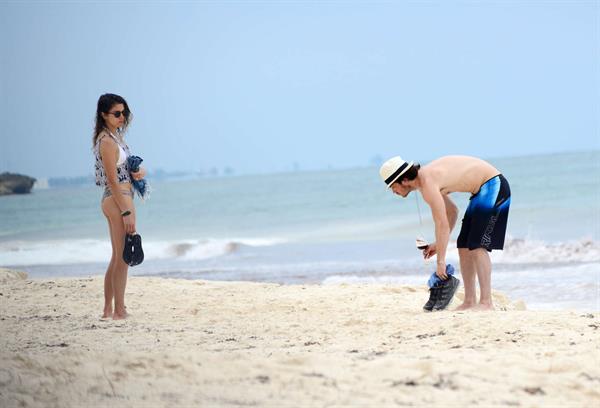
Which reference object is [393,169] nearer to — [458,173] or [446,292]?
[458,173]

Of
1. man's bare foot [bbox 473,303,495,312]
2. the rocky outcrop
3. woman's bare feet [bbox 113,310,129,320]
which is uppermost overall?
the rocky outcrop

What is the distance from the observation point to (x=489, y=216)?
500 cm

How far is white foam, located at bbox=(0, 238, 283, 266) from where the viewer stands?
1414 cm

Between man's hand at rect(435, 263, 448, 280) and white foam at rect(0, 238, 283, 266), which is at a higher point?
white foam at rect(0, 238, 283, 266)

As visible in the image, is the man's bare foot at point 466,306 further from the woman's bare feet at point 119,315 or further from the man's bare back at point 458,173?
the woman's bare feet at point 119,315

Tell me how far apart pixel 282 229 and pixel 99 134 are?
1366 cm

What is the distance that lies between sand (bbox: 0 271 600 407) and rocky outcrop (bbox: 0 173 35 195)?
18.4 m

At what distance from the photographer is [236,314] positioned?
18.7 feet

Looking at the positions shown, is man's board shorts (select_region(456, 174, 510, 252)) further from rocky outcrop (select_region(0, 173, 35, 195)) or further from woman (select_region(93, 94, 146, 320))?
rocky outcrop (select_region(0, 173, 35, 195))

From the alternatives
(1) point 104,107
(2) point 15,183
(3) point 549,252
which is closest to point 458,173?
(1) point 104,107

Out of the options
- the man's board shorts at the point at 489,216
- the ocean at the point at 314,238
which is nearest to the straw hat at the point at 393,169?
the man's board shorts at the point at 489,216

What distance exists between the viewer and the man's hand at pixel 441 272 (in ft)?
16.2

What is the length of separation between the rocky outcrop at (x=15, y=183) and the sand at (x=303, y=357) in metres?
18.4

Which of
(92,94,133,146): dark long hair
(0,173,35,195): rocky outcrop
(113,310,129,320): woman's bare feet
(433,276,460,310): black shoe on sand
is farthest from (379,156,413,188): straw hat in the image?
(0,173,35,195): rocky outcrop
